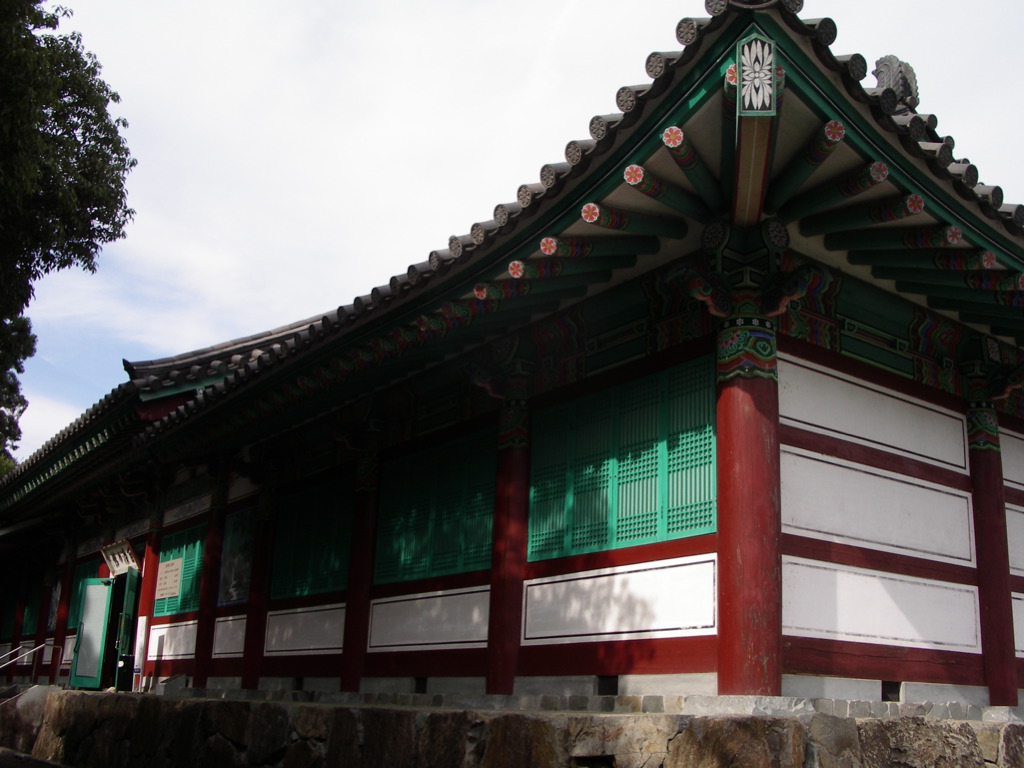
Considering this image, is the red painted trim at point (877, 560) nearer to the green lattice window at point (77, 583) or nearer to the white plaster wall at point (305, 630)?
the white plaster wall at point (305, 630)

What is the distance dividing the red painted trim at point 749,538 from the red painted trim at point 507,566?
7.24 feet

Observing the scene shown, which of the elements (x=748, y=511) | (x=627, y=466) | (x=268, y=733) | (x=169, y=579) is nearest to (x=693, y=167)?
A: (x=748, y=511)

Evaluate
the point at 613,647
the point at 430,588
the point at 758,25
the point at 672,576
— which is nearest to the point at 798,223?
the point at 758,25

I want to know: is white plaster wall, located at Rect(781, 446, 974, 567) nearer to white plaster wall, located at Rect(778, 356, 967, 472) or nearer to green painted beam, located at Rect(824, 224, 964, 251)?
white plaster wall, located at Rect(778, 356, 967, 472)

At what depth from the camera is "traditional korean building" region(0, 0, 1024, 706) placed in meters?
6.41

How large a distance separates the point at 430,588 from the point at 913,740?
190 inches

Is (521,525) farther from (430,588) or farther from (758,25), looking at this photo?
(758,25)

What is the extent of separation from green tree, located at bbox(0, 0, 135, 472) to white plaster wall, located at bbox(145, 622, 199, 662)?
14.7ft

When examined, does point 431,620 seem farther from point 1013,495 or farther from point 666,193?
point 1013,495

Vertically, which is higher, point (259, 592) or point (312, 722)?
point (259, 592)

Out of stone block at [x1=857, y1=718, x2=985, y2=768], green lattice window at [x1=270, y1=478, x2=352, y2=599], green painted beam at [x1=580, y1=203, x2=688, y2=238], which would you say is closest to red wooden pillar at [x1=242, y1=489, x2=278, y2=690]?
green lattice window at [x1=270, y1=478, x2=352, y2=599]

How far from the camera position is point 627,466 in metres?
7.94

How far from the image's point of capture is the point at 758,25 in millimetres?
5574

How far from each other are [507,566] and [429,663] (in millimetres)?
1434
